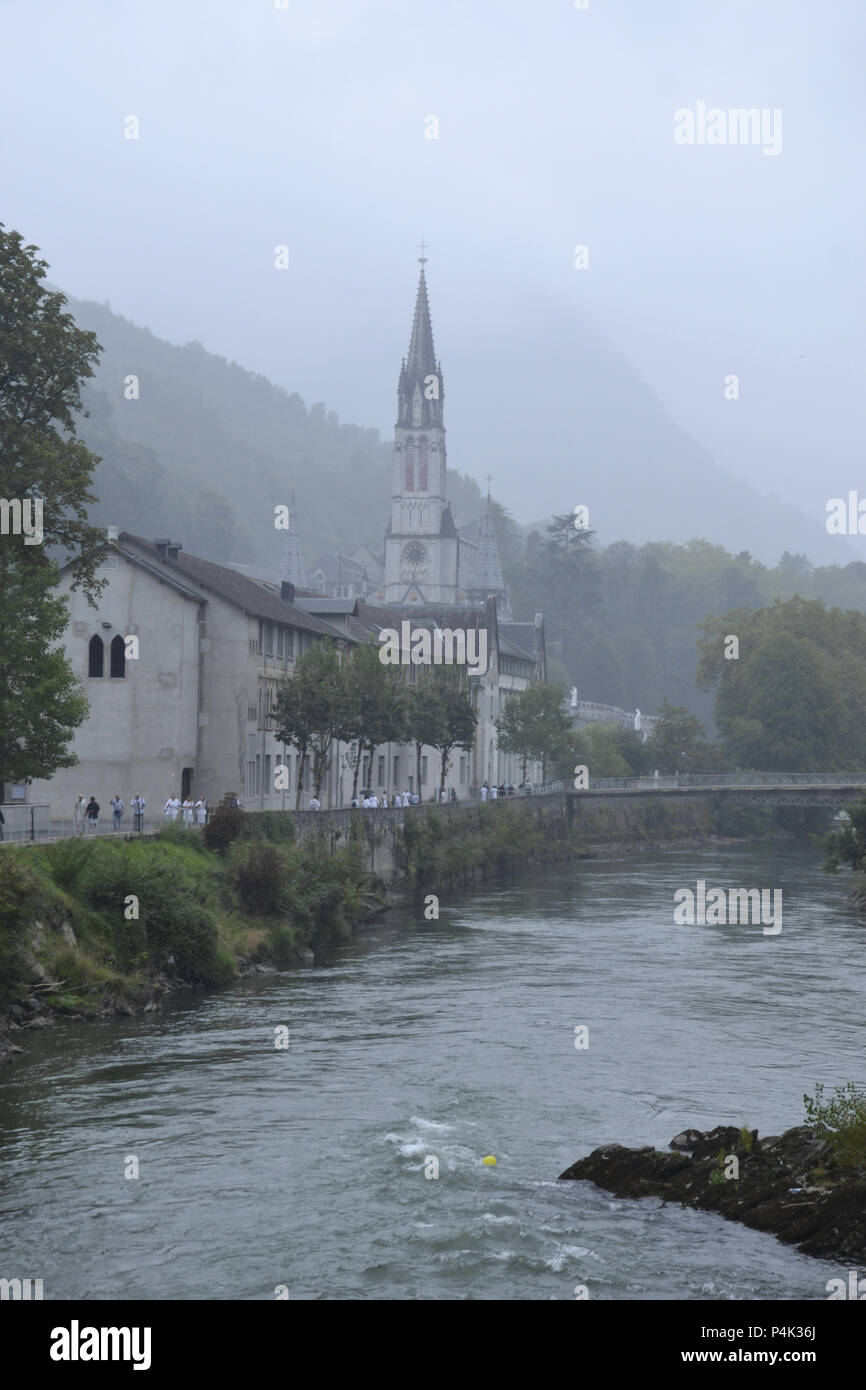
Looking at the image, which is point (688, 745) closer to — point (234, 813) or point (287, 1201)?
point (234, 813)

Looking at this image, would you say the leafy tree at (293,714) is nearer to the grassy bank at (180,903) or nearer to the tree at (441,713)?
the grassy bank at (180,903)

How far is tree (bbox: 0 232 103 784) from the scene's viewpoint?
40.8 meters

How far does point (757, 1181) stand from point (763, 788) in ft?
275

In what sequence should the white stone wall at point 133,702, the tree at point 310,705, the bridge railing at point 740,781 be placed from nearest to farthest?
the white stone wall at point 133,702, the tree at point 310,705, the bridge railing at point 740,781

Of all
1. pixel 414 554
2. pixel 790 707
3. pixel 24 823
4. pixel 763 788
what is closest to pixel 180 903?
pixel 24 823

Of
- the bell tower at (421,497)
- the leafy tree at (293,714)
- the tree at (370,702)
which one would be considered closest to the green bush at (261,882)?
the leafy tree at (293,714)

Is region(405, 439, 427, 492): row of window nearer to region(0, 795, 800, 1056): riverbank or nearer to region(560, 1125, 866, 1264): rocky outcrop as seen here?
region(0, 795, 800, 1056): riverbank

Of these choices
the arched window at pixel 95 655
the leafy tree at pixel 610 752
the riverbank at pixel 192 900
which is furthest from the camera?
the leafy tree at pixel 610 752

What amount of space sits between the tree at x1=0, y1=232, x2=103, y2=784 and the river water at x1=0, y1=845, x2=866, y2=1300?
8723 millimetres

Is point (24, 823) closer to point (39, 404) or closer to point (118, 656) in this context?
point (39, 404)

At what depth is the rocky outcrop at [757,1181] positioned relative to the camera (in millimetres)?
21516

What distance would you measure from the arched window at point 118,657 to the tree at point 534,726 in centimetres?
5428

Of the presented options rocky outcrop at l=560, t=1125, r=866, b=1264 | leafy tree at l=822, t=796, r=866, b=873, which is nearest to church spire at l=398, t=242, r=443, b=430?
leafy tree at l=822, t=796, r=866, b=873

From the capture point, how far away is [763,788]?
105750 millimetres
